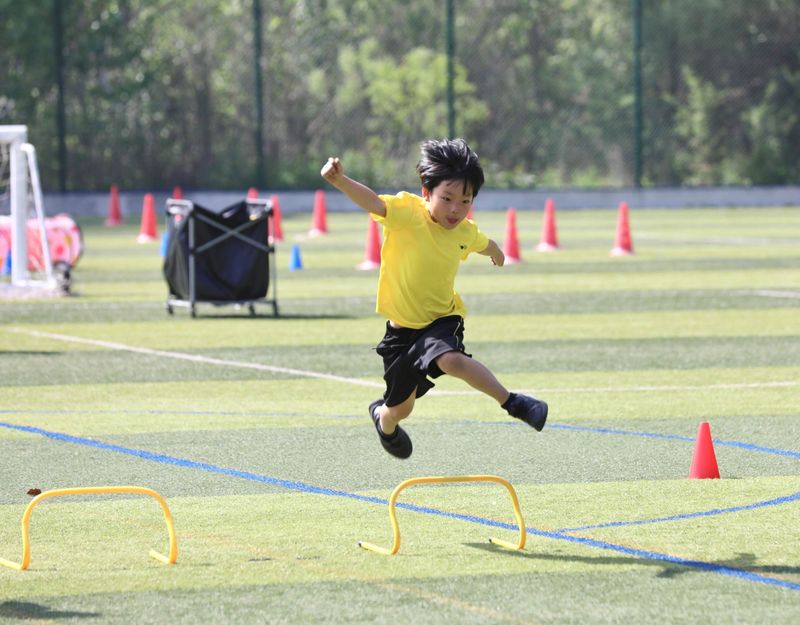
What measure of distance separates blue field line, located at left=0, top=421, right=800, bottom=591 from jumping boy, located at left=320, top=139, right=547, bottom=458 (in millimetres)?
533

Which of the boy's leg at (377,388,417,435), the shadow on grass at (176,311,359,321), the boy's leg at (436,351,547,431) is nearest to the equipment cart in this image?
the shadow on grass at (176,311,359,321)

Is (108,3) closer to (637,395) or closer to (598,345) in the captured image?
(598,345)

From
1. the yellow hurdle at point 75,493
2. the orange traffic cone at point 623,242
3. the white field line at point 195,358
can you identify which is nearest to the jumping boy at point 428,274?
the yellow hurdle at point 75,493

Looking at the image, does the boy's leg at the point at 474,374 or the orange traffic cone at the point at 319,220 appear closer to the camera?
the boy's leg at the point at 474,374

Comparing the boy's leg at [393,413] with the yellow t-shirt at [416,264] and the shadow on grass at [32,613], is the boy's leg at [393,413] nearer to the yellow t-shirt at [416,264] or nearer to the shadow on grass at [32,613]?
the yellow t-shirt at [416,264]

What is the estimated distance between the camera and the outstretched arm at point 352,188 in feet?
23.9

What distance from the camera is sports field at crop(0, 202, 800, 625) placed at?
6.47 meters

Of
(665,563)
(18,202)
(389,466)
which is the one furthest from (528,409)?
(18,202)

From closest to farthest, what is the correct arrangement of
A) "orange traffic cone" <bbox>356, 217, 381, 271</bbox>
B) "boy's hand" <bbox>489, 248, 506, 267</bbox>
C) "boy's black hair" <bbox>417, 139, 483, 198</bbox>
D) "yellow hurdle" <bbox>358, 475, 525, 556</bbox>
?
"yellow hurdle" <bbox>358, 475, 525, 556</bbox> → "boy's black hair" <bbox>417, 139, 483, 198</bbox> → "boy's hand" <bbox>489, 248, 506, 267</bbox> → "orange traffic cone" <bbox>356, 217, 381, 271</bbox>

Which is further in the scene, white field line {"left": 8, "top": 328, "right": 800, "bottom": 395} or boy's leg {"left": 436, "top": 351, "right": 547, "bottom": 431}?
white field line {"left": 8, "top": 328, "right": 800, "bottom": 395}

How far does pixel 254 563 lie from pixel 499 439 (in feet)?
11.3

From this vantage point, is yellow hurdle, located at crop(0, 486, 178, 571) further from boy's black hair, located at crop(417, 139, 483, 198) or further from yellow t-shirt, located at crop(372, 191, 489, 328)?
boy's black hair, located at crop(417, 139, 483, 198)

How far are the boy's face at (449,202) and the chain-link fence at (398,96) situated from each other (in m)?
31.8

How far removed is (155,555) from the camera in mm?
7047
